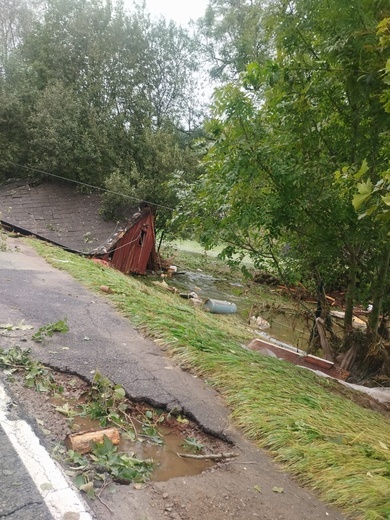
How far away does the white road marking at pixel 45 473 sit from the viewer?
192cm

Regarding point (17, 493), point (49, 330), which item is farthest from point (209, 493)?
point (49, 330)

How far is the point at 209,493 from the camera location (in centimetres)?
231

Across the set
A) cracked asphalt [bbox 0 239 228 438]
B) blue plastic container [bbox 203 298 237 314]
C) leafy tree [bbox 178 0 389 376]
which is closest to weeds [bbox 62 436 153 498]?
cracked asphalt [bbox 0 239 228 438]

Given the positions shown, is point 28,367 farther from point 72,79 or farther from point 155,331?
point 72,79

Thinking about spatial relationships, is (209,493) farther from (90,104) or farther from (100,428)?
(90,104)

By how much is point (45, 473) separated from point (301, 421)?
1962mm

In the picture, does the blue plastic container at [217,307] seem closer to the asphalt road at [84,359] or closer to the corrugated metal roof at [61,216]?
the corrugated metal roof at [61,216]

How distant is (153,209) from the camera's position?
14.5 m

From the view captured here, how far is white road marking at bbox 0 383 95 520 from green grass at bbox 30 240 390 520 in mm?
1455

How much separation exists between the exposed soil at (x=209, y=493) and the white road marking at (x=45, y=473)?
72mm

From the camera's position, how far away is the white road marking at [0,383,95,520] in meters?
1.92

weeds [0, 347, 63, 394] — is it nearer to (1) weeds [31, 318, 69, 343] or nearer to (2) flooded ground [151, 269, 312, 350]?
(1) weeds [31, 318, 69, 343]

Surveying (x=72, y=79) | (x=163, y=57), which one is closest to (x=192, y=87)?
(x=163, y=57)

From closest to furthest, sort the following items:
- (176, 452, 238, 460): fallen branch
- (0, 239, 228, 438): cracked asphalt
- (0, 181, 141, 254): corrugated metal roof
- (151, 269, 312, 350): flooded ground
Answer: (176, 452, 238, 460): fallen branch → (0, 239, 228, 438): cracked asphalt → (151, 269, 312, 350): flooded ground → (0, 181, 141, 254): corrugated metal roof
